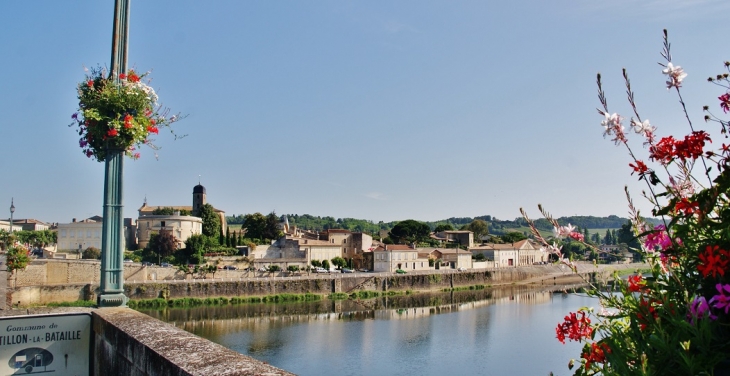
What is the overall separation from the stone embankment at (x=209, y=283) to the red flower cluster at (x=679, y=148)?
2960 cm

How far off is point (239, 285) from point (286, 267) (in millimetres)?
9929

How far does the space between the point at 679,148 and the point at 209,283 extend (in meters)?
43.3

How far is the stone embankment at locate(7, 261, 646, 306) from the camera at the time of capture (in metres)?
36.8

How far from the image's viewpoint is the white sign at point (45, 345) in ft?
17.9

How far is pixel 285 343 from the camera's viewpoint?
26.7m

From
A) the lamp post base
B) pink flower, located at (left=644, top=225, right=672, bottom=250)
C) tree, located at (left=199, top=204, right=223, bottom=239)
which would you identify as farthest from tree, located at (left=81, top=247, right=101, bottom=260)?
pink flower, located at (left=644, top=225, right=672, bottom=250)

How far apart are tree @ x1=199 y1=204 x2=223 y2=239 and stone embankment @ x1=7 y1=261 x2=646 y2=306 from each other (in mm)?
18205

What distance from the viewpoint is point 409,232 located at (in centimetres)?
7912

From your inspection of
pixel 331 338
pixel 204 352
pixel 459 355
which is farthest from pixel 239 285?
pixel 204 352

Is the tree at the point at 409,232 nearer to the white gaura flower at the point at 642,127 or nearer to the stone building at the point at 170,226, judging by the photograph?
the stone building at the point at 170,226

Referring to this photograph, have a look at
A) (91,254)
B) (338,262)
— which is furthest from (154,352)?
(338,262)

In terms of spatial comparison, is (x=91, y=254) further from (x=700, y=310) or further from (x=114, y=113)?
(x=700, y=310)

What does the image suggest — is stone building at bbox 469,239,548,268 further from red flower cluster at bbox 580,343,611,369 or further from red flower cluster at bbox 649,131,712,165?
red flower cluster at bbox 649,131,712,165

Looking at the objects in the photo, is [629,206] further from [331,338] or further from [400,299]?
[400,299]
